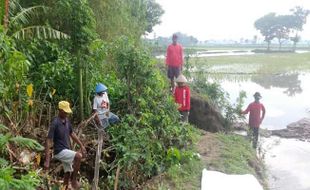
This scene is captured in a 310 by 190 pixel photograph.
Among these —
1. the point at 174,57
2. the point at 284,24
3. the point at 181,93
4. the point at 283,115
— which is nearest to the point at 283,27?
the point at 284,24

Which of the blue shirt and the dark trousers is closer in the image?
the blue shirt

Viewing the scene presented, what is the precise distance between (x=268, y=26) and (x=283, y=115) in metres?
59.8

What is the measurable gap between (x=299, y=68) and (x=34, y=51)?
2654 cm

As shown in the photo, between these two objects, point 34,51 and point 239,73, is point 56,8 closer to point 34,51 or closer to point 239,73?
point 34,51

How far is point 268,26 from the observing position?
233 feet

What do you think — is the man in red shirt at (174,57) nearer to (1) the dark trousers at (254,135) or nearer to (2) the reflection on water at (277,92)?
(1) the dark trousers at (254,135)

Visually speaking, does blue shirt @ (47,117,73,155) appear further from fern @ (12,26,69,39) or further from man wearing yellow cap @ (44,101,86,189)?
fern @ (12,26,69,39)

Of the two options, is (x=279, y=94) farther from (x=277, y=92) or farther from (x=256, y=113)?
(x=256, y=113)

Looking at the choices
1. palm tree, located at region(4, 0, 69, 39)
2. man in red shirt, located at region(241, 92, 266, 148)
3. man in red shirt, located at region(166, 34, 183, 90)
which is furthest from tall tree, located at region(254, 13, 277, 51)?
palm tree, located at region(4, 0, 69, 39)

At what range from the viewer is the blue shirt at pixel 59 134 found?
4918mm

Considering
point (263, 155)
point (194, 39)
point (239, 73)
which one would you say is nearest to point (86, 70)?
point (263, 155)

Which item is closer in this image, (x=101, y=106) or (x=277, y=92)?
(x=101, y=106)

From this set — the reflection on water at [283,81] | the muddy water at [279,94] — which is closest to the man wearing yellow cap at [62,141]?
the muddy water at [279,94]

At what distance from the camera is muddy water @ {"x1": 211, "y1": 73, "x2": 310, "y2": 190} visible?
8219mm
